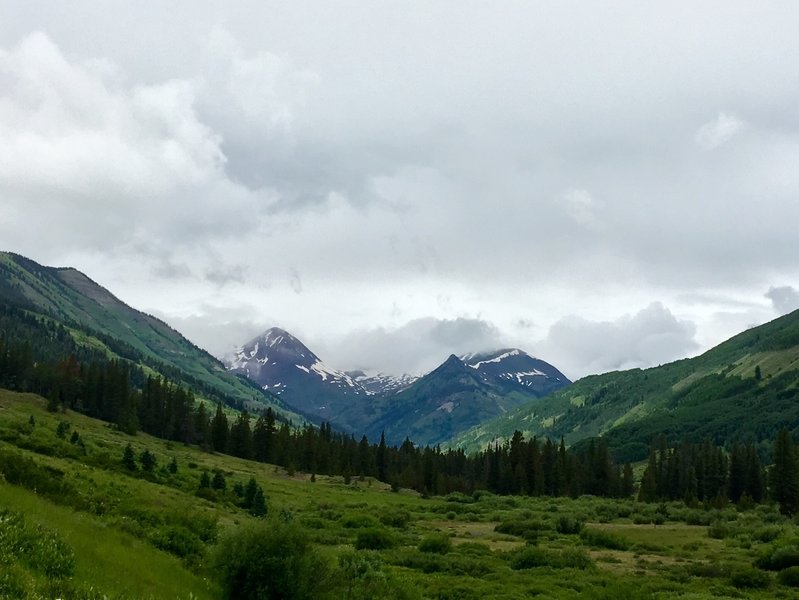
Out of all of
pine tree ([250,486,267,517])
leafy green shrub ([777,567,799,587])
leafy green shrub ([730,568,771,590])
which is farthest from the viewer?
pine tree ([250,486,267,517])

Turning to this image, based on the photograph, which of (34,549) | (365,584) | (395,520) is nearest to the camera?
(34,549)

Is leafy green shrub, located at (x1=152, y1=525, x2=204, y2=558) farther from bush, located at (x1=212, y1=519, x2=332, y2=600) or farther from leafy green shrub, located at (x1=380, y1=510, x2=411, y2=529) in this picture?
leafy green shrub, located at (x1=380, y1=510, x2=411, y2=529)

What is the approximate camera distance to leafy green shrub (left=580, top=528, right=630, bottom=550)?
182 feet

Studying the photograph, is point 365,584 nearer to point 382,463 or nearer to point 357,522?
point 357,522

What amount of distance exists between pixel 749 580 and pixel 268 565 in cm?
3289

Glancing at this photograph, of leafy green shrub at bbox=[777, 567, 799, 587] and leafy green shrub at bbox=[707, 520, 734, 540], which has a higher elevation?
leafy green shrub at bbox=[777, 567, 799, 587]

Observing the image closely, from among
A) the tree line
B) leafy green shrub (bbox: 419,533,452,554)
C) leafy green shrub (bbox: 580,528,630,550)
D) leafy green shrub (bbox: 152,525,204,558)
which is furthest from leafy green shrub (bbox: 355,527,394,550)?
the tree line

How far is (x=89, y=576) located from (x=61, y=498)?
12.7 metres

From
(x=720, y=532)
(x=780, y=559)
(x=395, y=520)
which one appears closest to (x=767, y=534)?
(x=720, y=532)

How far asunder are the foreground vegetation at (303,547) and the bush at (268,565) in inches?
2.1

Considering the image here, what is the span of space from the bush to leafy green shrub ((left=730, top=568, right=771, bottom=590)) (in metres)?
29.5

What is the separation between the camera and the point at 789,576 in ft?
127

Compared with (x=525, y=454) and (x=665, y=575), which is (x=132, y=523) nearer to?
(x=665, y=575)

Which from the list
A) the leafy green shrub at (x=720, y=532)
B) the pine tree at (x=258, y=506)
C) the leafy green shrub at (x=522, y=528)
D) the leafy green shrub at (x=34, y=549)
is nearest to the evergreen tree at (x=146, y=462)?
the pine tree at (x=258, y=506)
